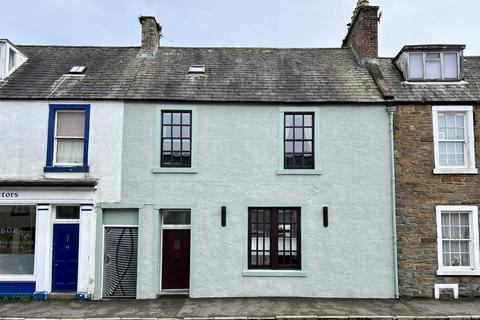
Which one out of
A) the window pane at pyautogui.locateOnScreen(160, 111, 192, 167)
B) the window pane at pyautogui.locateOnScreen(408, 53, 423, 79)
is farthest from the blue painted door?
the window pane at pyautogui.locateOnScreen(408, 53, 423, 79)

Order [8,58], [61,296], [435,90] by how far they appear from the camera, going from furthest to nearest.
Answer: [8,58] → [435,90] → [61,296]

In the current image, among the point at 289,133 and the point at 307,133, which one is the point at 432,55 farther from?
the point at 289,133

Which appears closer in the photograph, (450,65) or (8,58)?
(450,65)

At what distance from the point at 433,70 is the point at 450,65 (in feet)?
1.84

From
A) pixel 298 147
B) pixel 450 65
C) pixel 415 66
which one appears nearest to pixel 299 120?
pixel 298 147

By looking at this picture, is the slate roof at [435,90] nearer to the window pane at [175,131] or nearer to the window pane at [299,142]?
the window pane at [299,142]

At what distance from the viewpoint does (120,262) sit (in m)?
12.5

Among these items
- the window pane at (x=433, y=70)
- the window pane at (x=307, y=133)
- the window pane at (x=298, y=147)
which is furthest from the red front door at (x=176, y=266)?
the window pane at (x=433, y=70)

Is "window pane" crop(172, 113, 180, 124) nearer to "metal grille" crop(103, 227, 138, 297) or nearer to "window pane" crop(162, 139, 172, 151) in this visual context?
"window pane" crop(162, 139, 172, 151)

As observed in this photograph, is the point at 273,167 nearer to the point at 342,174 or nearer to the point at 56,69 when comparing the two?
the point at 342,174

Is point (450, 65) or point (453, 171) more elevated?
point (450, 65)

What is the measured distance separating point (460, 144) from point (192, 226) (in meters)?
8.46

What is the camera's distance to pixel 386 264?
484 inches

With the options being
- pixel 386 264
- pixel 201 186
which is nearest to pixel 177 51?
pixel 201 186
